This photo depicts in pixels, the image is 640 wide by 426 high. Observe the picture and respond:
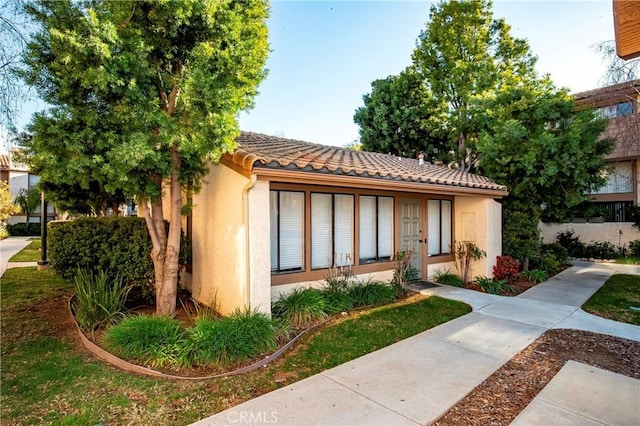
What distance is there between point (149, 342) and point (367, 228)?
18.2 ft

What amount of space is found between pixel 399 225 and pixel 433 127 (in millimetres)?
9581

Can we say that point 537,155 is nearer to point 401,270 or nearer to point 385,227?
point 385,227

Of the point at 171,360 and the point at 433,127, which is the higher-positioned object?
the point at 433,127

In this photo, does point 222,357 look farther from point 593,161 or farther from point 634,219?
point 634,219

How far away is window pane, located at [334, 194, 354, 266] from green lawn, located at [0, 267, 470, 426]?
1.59m

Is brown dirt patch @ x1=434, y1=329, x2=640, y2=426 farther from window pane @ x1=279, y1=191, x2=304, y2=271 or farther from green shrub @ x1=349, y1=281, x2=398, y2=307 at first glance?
window pane @ x1=279, y1=191, x2=304, y2=271

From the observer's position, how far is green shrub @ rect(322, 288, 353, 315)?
6.74 meters

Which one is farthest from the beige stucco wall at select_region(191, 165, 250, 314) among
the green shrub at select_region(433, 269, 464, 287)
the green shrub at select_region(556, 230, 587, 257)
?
the green shrub at select_region(556, 230, 587, 257)

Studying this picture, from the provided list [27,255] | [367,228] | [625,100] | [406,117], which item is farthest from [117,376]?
[406,117]

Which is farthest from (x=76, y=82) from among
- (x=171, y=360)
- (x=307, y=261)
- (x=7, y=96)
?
(x=307, y=261)

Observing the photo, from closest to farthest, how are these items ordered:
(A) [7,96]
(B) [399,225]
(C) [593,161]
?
(A) [7,96] → (B) [399,225] → (C) [593,161]

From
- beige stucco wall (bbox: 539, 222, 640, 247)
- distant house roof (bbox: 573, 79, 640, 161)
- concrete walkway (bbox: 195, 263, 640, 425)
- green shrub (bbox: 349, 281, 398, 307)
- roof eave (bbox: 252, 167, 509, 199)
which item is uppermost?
distant house roof (bbox: 573, 79, 640, 161)

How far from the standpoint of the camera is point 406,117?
17078mm

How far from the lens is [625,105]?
289 inches
